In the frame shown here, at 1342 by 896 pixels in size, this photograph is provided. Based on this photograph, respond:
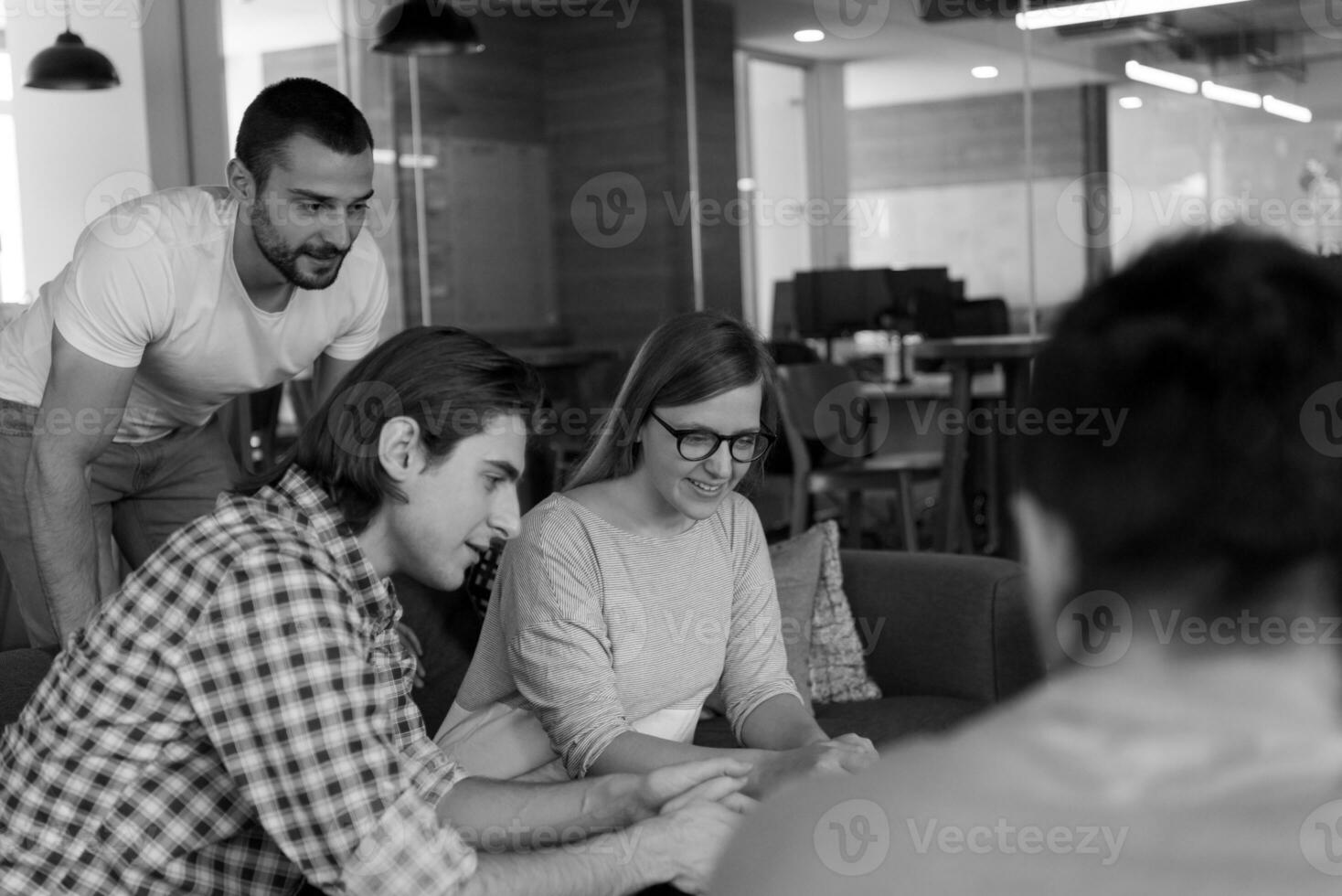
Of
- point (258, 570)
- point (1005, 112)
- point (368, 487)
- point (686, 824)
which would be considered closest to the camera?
point (258, 570)

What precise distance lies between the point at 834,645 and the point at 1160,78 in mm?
5384

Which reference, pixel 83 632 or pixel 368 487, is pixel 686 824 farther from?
pixel 83 632

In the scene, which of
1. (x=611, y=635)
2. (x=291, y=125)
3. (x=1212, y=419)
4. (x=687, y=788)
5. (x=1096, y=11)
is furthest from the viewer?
(x=1096, y=11)

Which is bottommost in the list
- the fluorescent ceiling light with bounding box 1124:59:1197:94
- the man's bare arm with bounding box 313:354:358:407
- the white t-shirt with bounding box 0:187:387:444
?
the man's bare arm with bounding box 313:354:358:407

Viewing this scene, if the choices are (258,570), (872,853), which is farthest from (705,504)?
(872,853)

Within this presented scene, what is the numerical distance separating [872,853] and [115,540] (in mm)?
2520

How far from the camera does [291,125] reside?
2.47 m

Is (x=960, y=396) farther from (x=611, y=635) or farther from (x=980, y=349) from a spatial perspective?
(x=611, y=635)

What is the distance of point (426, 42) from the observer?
A: 5.96 metres

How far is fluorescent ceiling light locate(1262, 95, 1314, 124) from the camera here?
7160 millimetres

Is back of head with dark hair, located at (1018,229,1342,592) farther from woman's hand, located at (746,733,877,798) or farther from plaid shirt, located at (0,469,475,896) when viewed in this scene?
woman's hand, located at (746,733,877,798)

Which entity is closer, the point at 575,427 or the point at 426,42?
the point at 426,42

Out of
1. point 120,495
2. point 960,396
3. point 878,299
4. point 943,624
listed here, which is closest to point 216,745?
point 120,495

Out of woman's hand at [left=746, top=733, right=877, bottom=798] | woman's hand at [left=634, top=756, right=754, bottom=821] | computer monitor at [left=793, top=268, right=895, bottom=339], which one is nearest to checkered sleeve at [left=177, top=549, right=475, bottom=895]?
woman's hand at [left=634, top=756, right=754, bottom=821]
